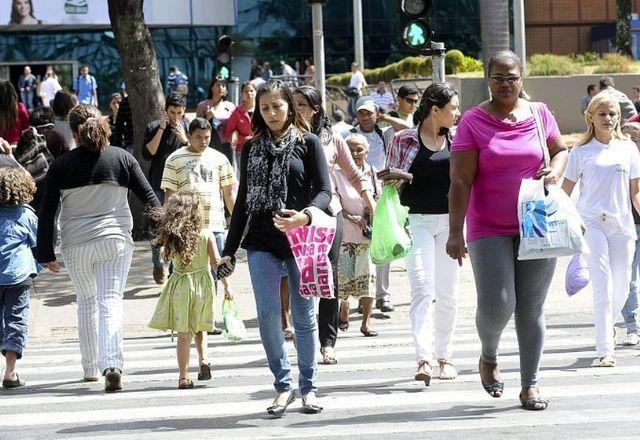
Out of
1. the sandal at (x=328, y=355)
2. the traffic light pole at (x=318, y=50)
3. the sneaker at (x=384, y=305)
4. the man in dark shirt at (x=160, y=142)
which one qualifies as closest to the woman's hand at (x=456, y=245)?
the sandal at (x=328, y=355)

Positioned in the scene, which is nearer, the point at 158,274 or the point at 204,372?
the point at 204,372

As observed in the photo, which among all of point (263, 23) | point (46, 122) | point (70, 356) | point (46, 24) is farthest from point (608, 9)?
point (70, 356)

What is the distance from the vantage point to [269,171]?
7.68 metres

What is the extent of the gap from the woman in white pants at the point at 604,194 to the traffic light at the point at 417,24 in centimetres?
540

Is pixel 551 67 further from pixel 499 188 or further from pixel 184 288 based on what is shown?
pixel 499 188

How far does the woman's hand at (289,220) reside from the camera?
7430 mm

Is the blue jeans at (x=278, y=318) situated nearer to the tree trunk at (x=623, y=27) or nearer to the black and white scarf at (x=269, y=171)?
the black and white scarf at (x=269, y=171)

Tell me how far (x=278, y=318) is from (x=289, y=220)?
23.8 inches

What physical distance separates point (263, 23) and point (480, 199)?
151ft

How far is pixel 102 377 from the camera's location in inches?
382

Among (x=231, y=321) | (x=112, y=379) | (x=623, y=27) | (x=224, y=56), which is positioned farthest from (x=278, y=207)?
(x=623, y=27)

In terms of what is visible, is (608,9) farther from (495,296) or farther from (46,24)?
(495,296)

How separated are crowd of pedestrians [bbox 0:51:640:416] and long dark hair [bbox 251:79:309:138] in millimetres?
11

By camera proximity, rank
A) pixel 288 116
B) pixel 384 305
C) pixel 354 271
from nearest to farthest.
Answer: pixel 288 116, pixel 354 271, pixel 384 305
